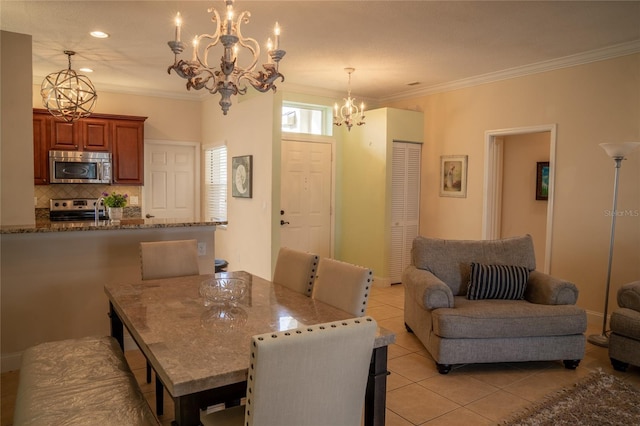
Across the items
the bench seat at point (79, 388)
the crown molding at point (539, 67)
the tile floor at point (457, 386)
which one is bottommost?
the tile floor at point (457, 386)

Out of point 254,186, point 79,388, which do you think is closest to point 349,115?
point 254,186

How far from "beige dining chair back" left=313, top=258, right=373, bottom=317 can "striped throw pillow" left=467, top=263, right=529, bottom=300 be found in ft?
5.74

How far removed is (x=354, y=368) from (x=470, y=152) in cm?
474

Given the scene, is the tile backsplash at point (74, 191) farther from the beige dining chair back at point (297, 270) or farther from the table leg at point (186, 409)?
the table leg at point (186, 409)

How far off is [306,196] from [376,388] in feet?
15.0

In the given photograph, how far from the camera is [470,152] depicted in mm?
5758

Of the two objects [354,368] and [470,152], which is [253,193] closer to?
[470,152]

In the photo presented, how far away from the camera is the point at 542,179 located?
6113mm

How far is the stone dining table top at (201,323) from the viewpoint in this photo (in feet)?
5.07

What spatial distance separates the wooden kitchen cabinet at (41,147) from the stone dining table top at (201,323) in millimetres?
4215

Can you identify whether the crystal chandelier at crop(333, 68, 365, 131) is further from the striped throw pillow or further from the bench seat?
the bench seat

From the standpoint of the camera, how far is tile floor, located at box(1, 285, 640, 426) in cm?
279

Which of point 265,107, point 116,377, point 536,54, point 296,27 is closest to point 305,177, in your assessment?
point 265,107

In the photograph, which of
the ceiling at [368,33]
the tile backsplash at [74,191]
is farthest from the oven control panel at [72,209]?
the ceiling at [368,33]
